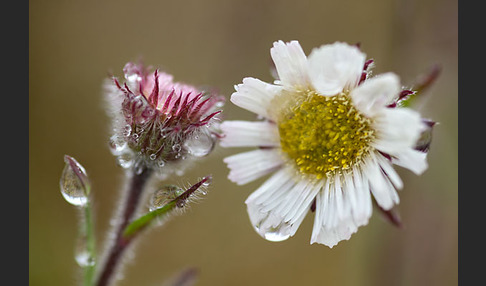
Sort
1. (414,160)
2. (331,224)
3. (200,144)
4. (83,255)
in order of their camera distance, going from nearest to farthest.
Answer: (414,160)
(331,224)
(200,144)
(83,255)

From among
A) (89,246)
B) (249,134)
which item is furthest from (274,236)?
(89,246)

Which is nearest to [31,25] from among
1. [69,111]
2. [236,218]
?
[69,111]

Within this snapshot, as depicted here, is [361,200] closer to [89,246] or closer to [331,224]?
[331,224]

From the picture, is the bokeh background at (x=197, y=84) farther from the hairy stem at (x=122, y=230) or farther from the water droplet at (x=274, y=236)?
the water droplet at (x=274, y=236)

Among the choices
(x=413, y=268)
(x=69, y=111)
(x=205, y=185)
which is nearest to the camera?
(x=205, y=185)

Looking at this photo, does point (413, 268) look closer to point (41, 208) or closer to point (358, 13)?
point (358, 13)

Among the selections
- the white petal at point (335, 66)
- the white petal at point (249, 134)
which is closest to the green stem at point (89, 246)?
the white petal at point (249, 134)

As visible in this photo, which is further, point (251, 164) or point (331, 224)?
point (251, 164)
